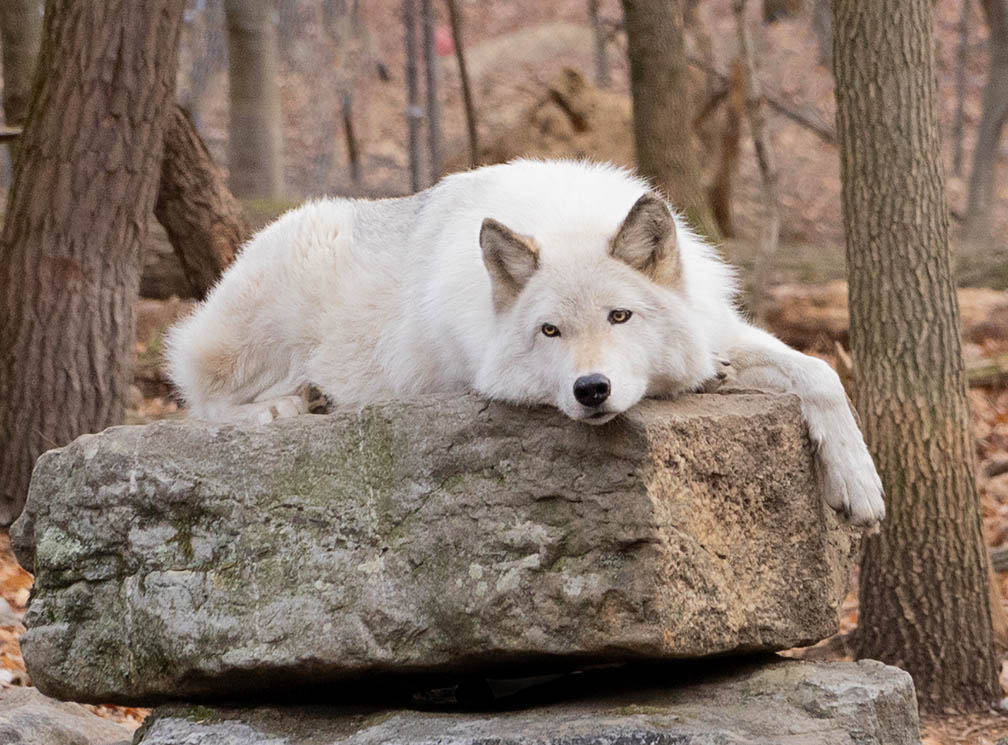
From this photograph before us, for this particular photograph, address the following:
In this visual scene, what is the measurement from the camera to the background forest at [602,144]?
7199 mm

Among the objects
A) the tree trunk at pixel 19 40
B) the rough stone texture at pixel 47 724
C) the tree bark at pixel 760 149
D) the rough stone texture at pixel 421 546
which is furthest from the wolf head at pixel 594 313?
the tree bark at pixel 760 149

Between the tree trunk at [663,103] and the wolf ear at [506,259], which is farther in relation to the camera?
the tree trunk at [663,103]

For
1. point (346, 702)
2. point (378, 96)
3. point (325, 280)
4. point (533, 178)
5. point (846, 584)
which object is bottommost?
point (346, 702)

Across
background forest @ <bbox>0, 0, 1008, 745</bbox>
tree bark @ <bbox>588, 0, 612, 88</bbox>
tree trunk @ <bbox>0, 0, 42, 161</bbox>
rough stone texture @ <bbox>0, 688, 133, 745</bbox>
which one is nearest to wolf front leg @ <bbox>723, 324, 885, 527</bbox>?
background forest @ <bbox>0, 0, 1008, 745</bbox>

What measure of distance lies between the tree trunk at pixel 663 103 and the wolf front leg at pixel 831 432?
576 cm

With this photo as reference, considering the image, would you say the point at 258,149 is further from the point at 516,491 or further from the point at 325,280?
the point at 516,491

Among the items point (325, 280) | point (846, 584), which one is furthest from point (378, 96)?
point (846, 584)

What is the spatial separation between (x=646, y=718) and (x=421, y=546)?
98 centimetres

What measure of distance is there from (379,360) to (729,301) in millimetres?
1568

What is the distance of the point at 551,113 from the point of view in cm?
1573

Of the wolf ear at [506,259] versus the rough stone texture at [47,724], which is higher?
the wolf ear at [506,259]

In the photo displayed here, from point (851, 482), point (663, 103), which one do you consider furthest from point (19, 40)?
point (851, 482)

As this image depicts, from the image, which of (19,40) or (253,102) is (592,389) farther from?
(253,102)

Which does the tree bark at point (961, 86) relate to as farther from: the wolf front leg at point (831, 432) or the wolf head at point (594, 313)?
the wolf head at point (594, 313)
